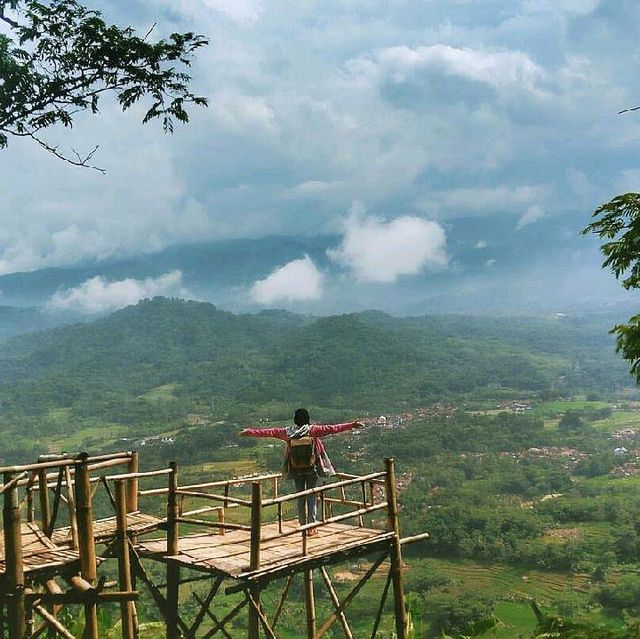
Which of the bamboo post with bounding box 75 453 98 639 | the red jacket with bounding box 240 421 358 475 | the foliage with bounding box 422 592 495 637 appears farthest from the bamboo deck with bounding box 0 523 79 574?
the foliage with bounding box 422 592 495 637

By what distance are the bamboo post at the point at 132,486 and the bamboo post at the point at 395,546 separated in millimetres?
3075

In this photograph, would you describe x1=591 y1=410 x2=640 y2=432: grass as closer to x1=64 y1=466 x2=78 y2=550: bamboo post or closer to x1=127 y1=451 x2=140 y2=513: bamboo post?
x1=127 y1=451 x2=140 y2=513: bamboo post

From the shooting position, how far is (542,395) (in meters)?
166

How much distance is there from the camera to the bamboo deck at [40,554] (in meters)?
6.79

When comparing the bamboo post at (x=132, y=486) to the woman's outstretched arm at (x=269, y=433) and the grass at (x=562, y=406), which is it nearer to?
the woman's outstretched arm at (x=269, y=433)

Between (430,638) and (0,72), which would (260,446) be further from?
(0,72)

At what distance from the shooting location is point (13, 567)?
6.29 m

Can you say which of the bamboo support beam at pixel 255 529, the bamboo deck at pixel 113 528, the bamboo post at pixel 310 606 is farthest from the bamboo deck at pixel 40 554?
the bamboo post at pixel 310 606

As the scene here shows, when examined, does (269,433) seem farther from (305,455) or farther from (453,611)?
(453,611)

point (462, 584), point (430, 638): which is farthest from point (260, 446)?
point (430, 638)

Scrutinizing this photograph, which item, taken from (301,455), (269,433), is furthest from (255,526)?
(269,433)

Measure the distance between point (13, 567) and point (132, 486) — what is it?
320 cm

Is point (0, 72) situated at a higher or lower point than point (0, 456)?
higher

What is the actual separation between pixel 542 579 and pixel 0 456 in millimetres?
87583
